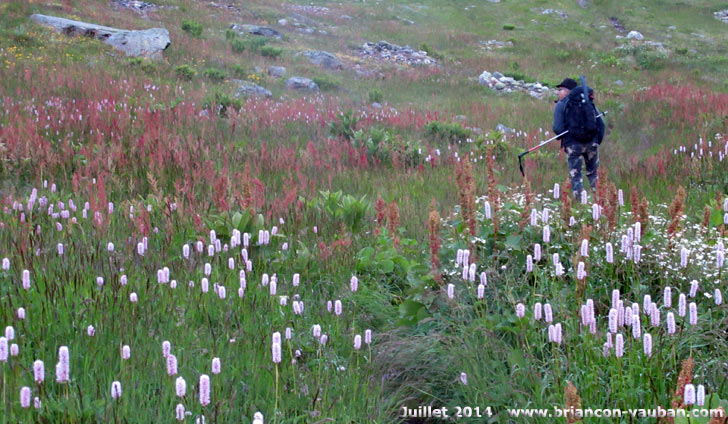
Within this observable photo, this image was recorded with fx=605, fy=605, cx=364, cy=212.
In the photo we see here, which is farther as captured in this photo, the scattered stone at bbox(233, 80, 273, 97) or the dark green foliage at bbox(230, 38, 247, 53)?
the dark green foliage at bbox(230, 38, 247, 53)

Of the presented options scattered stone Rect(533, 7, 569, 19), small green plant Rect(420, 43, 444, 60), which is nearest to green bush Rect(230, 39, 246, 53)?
small green plant Rect(420, 43, 444, 60)

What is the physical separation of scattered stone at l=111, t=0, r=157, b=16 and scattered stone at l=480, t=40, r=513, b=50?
18.2 meters

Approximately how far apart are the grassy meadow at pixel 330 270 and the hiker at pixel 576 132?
531 millimetres

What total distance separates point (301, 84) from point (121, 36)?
608cm

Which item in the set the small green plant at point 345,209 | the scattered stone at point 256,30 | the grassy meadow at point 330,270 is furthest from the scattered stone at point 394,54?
the small green plant at point 345,209

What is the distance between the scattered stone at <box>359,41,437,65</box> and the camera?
28828mm

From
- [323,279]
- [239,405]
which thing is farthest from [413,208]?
[239,405]

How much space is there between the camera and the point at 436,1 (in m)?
48.5

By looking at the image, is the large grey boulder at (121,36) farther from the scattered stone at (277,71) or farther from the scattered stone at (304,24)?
the scattered stone at (304,24)

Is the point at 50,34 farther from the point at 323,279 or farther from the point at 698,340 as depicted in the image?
the point at 698,340

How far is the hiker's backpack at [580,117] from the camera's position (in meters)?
7.57

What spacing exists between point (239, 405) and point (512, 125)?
13.6 metres

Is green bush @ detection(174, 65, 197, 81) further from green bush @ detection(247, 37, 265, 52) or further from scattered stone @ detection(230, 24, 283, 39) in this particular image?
scattered stone @ detection(230, 24, 283, 39)

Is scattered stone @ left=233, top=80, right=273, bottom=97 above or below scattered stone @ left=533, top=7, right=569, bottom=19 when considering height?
below
